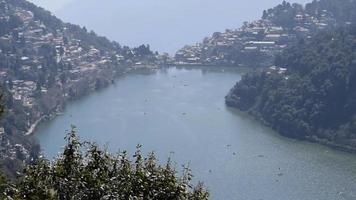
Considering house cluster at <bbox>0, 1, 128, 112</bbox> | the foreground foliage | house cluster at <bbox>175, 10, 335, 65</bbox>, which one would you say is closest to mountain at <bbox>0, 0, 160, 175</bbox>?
house cluster at <bbox>0, 1, 128, 112</bbox>

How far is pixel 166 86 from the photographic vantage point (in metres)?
32.7

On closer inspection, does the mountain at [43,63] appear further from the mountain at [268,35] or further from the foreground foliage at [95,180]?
the foreground foliage at [95,180]

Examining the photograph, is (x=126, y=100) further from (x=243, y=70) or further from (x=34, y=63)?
(x=243, y=70)

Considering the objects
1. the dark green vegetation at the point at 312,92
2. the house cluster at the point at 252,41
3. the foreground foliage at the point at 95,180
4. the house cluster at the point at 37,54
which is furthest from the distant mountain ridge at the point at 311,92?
the foreground foliage at the point at 95,180

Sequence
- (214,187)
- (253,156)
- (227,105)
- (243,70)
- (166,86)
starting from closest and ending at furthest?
(214,187)
(253,156)
(227,105)
(166,86)
(243,70)

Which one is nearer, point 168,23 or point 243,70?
point 243,70

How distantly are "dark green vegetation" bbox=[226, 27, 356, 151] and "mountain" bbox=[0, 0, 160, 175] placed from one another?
7151 millimetres

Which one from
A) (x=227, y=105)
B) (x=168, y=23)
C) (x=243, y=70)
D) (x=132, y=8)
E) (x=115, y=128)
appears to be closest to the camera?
(x=115, y=128)

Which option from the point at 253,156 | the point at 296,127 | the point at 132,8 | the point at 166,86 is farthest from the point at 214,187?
the point at 132,8

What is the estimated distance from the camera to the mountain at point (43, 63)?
2602 centimetres

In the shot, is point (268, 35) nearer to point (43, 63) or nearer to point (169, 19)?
point (43, 63)

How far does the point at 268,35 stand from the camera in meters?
38.8

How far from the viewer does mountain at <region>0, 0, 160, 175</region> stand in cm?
2602

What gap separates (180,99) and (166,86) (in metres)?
3.11
